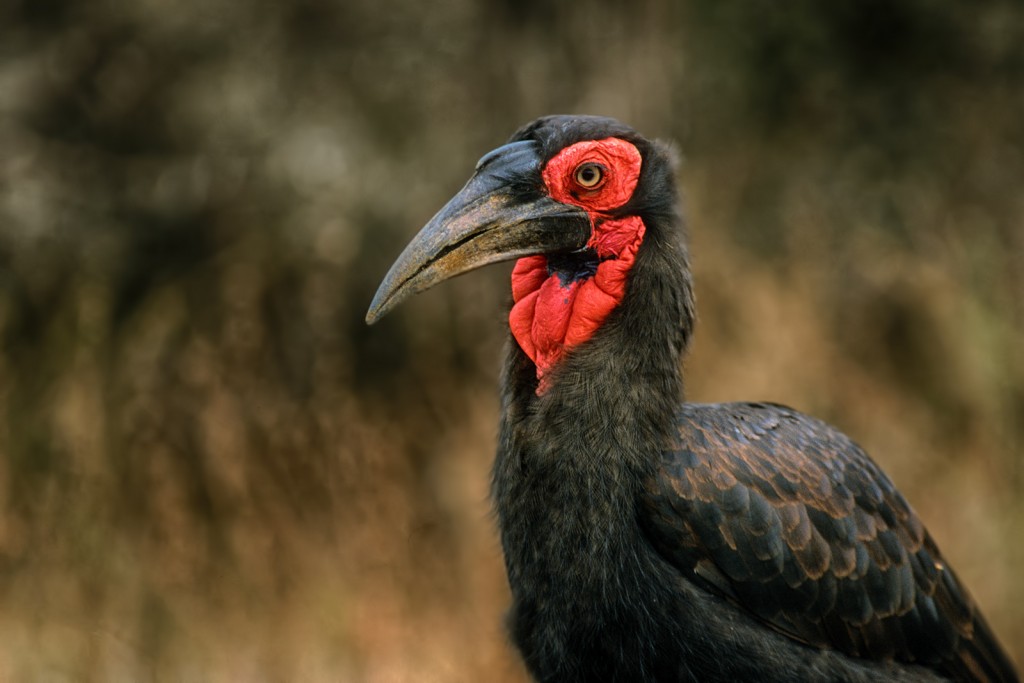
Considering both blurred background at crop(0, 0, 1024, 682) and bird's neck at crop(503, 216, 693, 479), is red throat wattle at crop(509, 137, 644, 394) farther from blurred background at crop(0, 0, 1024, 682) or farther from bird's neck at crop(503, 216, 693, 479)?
blurred background at crop(0, 0, 1024, 682)

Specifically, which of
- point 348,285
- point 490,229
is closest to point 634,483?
point 490,229

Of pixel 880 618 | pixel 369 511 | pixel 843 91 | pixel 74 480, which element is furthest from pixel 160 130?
pixel 880 618

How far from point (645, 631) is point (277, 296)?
3220 millimetres

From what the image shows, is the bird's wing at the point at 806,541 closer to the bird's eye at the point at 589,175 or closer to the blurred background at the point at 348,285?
the bird's eye at the point at 589,175

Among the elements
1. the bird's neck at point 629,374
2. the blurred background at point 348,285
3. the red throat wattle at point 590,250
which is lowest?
the bird's neck at point 629,374

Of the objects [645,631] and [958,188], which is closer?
[645,631]

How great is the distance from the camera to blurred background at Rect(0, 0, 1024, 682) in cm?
568

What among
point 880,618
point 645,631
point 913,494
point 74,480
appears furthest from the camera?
point 913,494

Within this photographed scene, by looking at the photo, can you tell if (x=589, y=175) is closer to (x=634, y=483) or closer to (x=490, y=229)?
(x=490, y=229)

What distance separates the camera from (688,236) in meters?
3.49

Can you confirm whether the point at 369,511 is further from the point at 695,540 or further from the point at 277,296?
the point at 695,540

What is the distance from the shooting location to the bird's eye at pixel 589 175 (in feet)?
10.8

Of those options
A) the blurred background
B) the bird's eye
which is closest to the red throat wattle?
the bird's eye

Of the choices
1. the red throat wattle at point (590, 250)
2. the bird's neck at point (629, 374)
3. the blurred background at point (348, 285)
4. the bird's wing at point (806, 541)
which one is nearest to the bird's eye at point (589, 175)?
the red throat wattle at point (590, 250)
